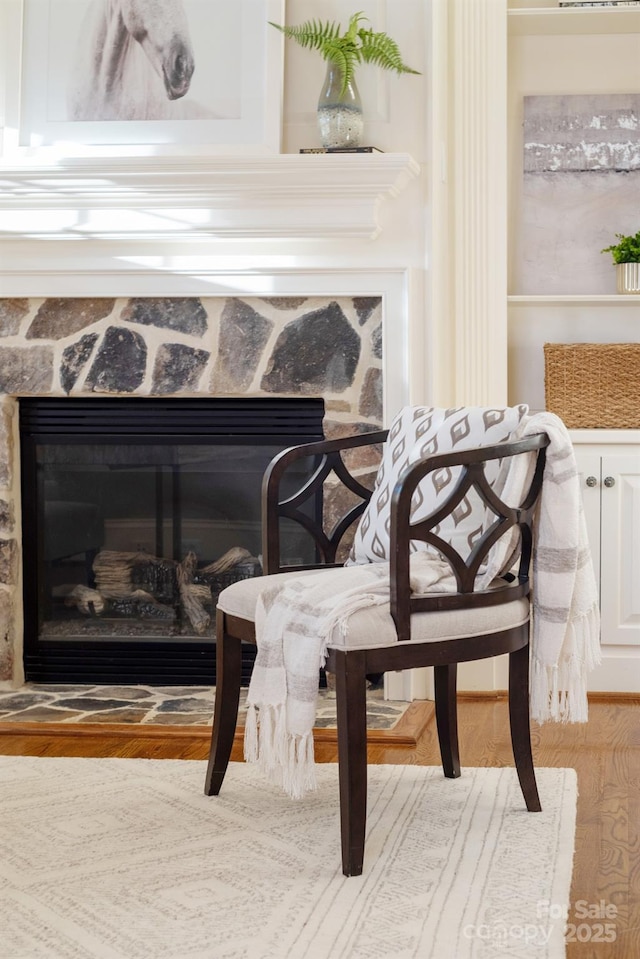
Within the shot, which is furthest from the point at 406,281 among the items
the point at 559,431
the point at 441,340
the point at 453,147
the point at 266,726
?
the point at 266,726

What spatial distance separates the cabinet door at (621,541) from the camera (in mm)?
3006

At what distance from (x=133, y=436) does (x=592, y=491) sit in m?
1.42

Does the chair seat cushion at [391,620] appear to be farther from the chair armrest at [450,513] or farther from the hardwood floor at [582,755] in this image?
the hardwood floor at [582,755]

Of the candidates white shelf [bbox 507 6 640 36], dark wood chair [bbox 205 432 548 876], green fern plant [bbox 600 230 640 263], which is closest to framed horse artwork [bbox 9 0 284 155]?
white shelf [bbox 507 6 640 36]

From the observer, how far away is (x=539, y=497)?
210 cm

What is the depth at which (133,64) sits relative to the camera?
3082 millimetres

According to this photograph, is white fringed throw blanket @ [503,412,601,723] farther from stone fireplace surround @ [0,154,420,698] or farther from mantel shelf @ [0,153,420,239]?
mantel shelf @ [0,153,420,239]

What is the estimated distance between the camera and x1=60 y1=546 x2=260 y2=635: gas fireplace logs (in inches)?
132

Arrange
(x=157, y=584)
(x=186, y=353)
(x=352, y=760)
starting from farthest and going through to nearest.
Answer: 1. (x=157, y=584)
2. (x=186, y=353)
3. (x=352, y=760)

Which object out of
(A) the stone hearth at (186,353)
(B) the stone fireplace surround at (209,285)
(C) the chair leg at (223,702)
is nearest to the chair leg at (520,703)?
(C) the chair leg at (223,702)

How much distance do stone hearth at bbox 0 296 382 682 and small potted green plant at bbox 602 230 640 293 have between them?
73cm

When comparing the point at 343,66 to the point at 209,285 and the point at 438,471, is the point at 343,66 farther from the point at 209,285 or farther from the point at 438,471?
the point at 438,471

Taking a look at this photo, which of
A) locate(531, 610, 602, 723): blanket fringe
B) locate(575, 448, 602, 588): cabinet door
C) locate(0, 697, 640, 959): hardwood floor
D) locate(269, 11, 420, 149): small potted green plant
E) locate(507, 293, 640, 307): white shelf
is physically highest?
locate(269, 11, 420, 149): small potted green plant

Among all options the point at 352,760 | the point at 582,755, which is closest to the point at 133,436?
the point at 582,755
